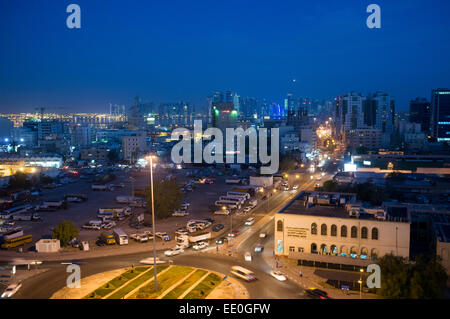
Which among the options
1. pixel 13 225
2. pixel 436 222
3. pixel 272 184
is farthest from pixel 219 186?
pixel 436 222

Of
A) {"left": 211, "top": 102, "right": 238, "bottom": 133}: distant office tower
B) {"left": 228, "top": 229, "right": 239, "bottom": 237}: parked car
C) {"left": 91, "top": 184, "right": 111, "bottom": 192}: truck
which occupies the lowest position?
{"left": 228, "top": 229, "right": 239, "bottom": 237}: parked car

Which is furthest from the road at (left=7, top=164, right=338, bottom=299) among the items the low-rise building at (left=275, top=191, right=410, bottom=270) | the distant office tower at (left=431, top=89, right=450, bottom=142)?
the distant office tower at (left=431, top=89, right=450, bottom=142)

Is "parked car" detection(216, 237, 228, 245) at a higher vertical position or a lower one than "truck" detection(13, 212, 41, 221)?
lower

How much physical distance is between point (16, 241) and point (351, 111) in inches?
1684

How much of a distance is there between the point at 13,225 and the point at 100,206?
333 centimetres

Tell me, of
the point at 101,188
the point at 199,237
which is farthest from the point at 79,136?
the point at 199,237

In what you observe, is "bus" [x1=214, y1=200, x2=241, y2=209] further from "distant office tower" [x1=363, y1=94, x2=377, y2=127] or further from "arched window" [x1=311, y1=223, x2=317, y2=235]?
"distant office tower" [x1=363, y1=94, x2=377, y2=127]

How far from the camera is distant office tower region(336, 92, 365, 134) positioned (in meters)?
45.3

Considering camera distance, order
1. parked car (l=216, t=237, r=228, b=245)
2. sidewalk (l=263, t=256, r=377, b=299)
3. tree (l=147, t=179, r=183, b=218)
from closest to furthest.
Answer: sidewalk (l=263, t=256, r=377, b=299)
parked car (l=216, t=237, r=228, b=245)
tree (l=147, t=179, r=183, b=218)

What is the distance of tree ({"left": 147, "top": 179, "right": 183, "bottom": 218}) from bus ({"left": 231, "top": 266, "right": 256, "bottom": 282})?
493 centimetres

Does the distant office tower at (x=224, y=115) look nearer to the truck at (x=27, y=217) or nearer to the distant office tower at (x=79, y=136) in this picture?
the distant office tower at (x=79, y=136)

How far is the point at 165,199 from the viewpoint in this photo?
12.2 m

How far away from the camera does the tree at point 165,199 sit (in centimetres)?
1216
